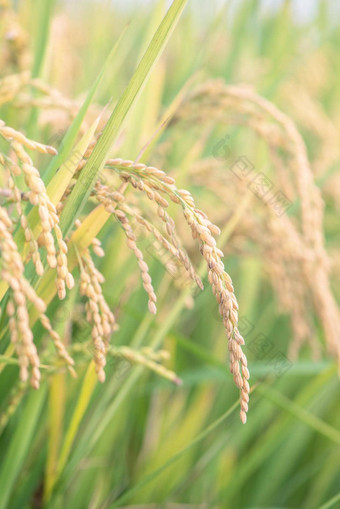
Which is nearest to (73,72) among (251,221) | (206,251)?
(251,221)

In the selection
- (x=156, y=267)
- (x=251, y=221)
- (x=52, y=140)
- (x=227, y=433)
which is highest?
(x=251, y=221)

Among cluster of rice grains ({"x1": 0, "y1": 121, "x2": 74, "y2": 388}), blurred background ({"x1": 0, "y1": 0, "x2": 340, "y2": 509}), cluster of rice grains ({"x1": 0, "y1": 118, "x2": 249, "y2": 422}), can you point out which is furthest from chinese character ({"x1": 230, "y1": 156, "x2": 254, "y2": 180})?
cluster of rice grains ({"x1": 0, "y1": 121, "x2": 74, "y2": 388})

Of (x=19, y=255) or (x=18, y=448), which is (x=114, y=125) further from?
(x=18, y=448)

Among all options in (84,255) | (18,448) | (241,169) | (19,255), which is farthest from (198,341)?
(19,255)

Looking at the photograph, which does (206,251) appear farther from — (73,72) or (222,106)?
(73,72)

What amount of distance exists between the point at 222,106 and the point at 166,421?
1.13 metres

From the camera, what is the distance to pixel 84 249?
90 centimetres

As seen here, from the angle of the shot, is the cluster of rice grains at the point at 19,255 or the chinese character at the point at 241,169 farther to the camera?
the chinese character at the point at 241,169

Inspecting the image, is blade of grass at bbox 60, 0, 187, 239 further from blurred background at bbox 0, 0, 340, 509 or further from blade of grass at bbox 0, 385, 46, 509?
blade of grass at bbox 0, 385, 46, 509

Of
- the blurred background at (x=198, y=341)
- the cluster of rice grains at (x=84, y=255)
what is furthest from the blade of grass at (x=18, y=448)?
the cluster of rice grains at (x=84, y=255)

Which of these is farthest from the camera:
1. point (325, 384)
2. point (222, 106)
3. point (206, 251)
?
point (325, 384)

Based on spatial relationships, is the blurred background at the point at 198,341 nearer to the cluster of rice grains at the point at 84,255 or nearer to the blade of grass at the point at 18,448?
the blade of grass at the point at 18,448

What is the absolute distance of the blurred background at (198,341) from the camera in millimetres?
1329

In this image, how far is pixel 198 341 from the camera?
237 centimetres
